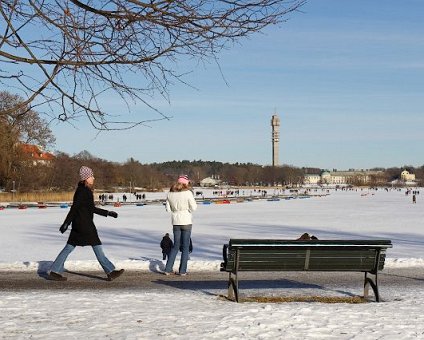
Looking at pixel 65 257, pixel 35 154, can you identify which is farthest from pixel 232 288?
pixel 35 154

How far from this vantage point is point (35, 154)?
73688 mm

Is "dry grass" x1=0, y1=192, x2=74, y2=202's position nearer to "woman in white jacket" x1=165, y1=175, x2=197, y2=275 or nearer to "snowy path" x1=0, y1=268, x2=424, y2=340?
"woman in white jacket" x1=165, y1=175, x2=197, y2=275

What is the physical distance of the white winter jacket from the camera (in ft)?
31.2

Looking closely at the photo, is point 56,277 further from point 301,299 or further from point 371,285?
point 371,285

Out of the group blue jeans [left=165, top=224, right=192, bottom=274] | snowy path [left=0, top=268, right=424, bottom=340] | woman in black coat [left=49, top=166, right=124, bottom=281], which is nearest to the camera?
snowy path [left=0, top=268, right=424, bottom=340]

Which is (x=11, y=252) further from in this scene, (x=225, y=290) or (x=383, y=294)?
(x=383, y=294)

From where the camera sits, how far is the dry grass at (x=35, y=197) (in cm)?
6806

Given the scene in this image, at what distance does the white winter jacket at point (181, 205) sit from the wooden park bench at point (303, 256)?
1870 mm

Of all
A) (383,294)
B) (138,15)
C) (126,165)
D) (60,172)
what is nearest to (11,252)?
(383,294)

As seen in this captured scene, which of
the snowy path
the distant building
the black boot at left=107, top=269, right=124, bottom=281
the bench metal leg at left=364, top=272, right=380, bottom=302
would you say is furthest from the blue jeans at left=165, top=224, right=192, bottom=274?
the distant building

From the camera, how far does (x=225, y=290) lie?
8250 millimetres

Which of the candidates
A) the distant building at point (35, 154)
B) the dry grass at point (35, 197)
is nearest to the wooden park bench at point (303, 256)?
the distant building at point (35, 154)

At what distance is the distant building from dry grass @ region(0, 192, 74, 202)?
4378mm

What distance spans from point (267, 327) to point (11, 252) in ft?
43.2
